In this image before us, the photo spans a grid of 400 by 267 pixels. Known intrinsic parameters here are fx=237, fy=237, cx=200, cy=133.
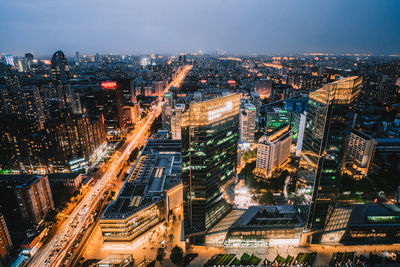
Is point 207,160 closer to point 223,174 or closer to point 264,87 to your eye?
point 223,174

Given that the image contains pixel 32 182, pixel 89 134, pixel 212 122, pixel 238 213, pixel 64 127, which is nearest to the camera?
pixel 212 122

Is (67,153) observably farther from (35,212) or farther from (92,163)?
(35,212)

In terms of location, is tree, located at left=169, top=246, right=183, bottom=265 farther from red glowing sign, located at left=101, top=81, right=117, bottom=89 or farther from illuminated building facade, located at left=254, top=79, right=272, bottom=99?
illuminated building facade, located at left=254, top=79, right=272, bottom=99

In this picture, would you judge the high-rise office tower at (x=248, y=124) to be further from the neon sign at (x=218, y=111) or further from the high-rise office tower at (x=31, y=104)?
the high-rise office tower at (x=31, y=104)

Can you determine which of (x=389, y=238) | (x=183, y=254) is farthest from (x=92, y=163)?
(x=389, y=238)

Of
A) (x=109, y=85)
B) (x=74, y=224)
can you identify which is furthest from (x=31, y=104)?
(x=74, y=224)

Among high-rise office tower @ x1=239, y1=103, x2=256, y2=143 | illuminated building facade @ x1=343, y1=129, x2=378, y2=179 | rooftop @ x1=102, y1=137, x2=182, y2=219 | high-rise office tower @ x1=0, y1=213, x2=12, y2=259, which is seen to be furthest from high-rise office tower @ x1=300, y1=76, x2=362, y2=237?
high-rise office tower @ x1=0, y1=213, x2=12, y2=259
